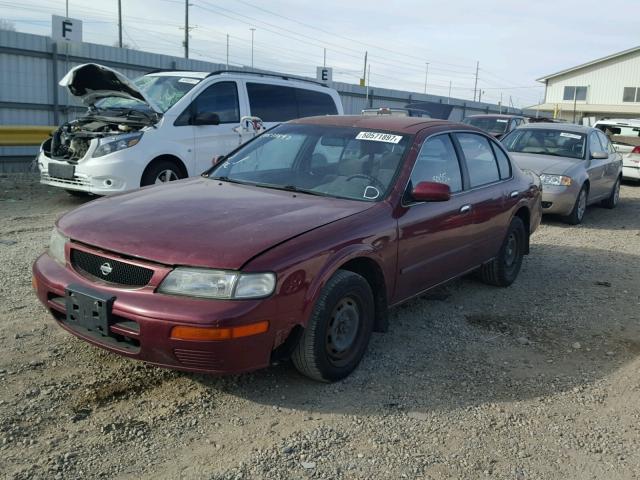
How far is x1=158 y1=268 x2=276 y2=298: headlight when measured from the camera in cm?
311

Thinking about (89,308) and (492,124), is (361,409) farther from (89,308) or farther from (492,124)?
(492,124)

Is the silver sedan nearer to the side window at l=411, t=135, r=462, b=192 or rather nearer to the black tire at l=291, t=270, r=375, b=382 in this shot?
the side window at l=411, t=135, r=462, b=192

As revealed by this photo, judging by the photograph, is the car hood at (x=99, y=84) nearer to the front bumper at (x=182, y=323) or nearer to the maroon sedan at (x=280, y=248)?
the maroon sedan at (x=280, y=248)

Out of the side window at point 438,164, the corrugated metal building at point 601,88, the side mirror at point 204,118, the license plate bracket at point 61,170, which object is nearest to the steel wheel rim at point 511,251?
the side window at point 438,164

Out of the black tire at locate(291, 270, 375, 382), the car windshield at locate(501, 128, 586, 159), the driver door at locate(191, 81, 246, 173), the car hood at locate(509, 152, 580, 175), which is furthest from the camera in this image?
the car windshield at locate(501, 128, 586, 159)

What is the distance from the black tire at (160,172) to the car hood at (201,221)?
13.4 ft

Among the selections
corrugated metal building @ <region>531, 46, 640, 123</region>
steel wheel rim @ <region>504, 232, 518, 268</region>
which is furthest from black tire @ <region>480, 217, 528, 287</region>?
corrugated metal building @ <region>531, 46, 640, 123</region>

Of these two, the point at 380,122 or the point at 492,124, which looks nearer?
the point at 380,122

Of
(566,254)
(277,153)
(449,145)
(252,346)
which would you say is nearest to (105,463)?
(252,346)

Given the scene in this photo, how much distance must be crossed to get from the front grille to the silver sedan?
25.2 feet

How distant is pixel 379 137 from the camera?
4.61m

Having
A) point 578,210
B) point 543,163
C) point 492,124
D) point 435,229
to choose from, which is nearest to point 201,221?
point 435,229

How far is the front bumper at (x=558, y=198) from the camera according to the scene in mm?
9469

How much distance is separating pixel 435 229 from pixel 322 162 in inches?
38.0
